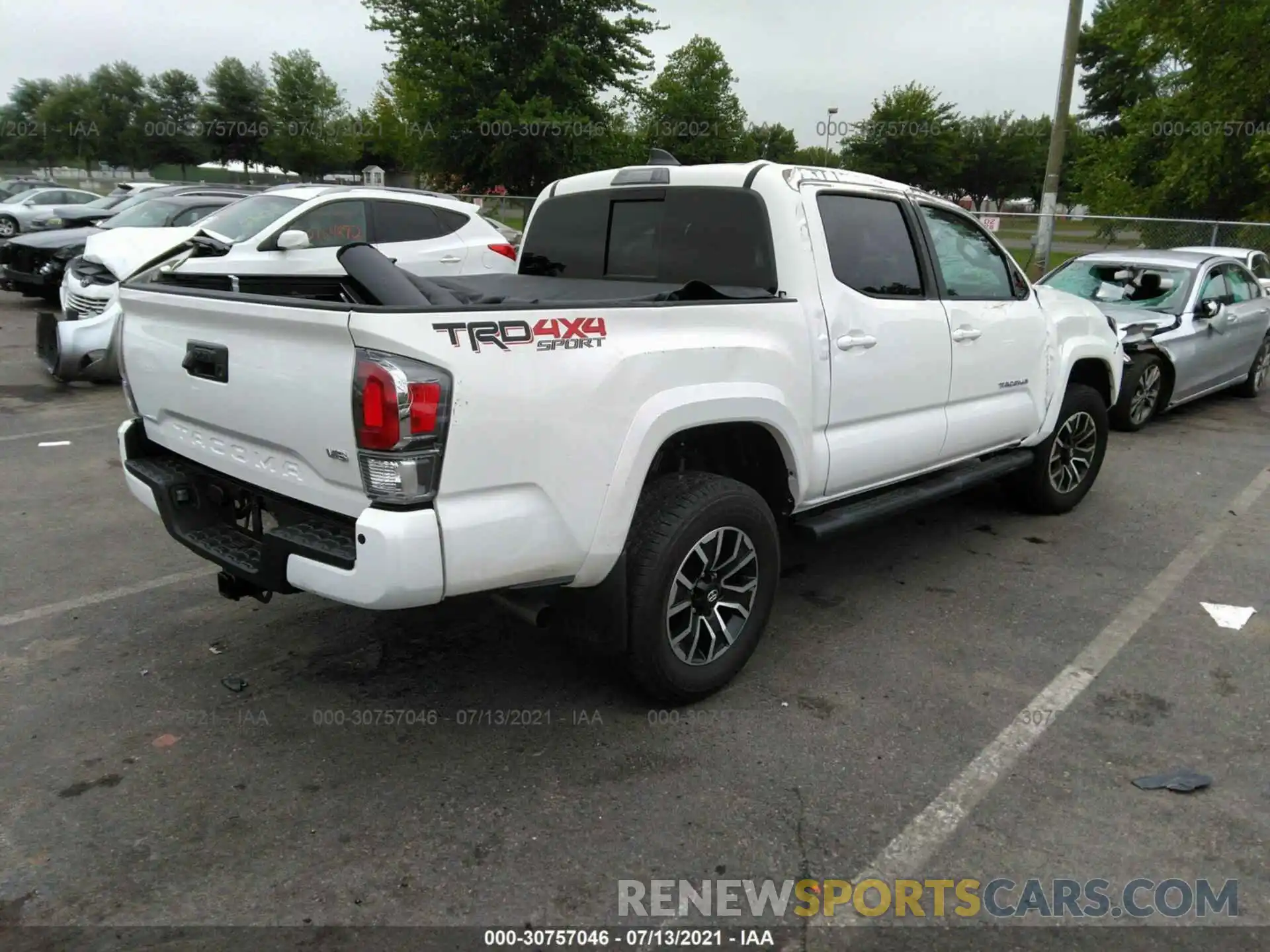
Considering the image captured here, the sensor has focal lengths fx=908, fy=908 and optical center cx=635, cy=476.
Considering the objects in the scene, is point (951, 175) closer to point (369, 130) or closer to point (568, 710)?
point (369, 130)

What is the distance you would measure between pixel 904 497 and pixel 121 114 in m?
56.6

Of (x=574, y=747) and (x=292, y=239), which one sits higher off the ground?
(x=292, y=239)

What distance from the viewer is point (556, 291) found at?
13.5 feet

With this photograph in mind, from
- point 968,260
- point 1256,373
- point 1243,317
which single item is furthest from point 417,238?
point 1256,373

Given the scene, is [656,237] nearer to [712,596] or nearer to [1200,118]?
[712,596]

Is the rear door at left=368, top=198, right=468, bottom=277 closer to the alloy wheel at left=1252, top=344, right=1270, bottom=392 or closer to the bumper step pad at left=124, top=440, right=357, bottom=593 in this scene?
the bumper step pad at left=124, top=440, right=357, bottom=593

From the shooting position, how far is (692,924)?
8.11 feet

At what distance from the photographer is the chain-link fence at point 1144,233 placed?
15828mm

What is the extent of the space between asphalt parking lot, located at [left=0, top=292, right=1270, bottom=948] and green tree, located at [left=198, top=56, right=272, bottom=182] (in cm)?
3945

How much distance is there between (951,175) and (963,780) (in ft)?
143

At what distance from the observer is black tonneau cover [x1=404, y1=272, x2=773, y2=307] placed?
3025 millimetres

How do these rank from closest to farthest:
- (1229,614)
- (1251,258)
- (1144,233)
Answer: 1. (1229,614)
2. (1251,258)
3. (1144,233)

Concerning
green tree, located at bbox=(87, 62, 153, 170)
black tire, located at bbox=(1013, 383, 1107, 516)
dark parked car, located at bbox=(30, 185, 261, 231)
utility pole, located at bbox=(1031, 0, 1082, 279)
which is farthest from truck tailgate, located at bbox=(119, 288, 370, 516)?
green tree, located at bbox=(87, 62, 153, 170)

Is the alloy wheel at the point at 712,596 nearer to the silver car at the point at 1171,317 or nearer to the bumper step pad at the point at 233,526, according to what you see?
the bumper step pad at the point at 233,526
